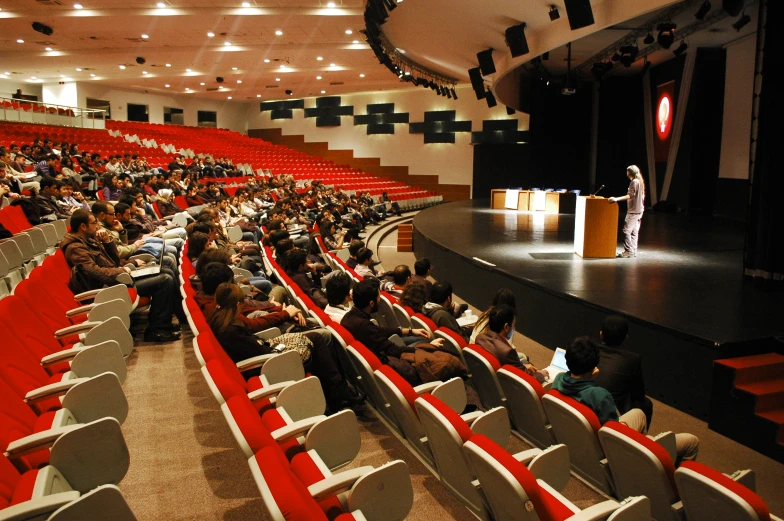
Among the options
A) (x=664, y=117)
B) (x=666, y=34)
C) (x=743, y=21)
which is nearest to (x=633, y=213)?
(x=666, y=34)

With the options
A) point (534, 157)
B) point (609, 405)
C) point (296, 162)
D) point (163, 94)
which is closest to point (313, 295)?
point (609, 405)

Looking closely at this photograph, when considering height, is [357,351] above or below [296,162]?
below

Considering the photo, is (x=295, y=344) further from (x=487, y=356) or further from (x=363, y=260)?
(x=363, y=260)

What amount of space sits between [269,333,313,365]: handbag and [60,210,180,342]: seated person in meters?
1.46

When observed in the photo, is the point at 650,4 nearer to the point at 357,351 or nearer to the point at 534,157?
the point at 357,351

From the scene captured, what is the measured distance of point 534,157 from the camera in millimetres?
15680

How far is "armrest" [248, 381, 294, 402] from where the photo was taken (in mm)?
2324

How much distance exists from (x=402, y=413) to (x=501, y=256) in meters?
4.36

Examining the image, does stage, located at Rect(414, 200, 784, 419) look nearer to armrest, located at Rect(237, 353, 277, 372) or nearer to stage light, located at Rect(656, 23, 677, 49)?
armrest, located at Rect(237, 353, 277, 372)

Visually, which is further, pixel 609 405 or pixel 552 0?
pixel 552 0

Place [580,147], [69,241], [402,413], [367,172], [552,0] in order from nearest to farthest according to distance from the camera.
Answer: [402,413] → [69,241] → [552,0] → [580,147] → [367,172]

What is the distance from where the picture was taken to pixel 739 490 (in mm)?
1669

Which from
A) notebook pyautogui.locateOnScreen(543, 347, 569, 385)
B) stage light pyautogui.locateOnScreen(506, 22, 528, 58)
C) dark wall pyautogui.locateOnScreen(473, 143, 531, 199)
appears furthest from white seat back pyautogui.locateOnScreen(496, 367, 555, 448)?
dark wall pyautogui.locateOnScreen(473, 143, 531, 199)

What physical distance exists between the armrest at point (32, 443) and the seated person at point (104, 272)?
88.2 inches
